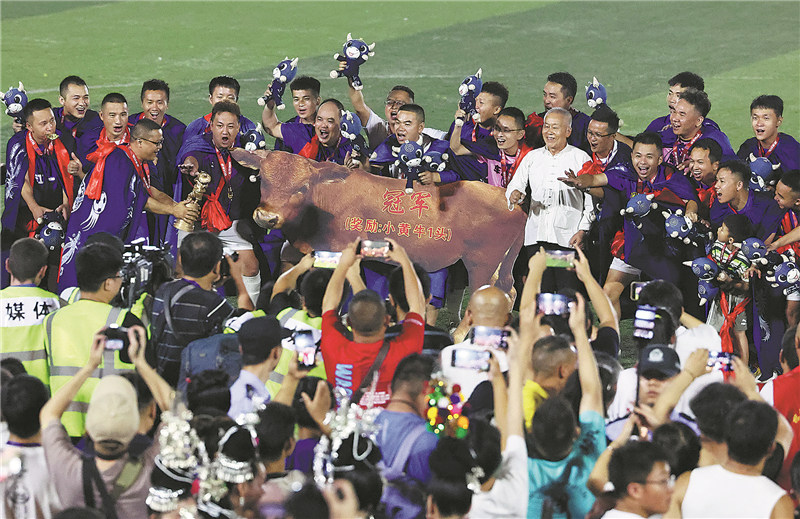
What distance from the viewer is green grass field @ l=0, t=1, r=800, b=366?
14.9 m

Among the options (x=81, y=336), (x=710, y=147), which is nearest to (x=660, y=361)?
(x=81, y=336)

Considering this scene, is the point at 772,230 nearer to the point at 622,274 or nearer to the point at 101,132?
the point at 622,274

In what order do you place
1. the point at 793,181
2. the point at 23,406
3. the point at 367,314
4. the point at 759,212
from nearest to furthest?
the point at 23,406, the point at 367,314, the point at 793,181, the point at 759,212

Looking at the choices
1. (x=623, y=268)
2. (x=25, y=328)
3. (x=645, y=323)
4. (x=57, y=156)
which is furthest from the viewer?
(x=57, y=156)

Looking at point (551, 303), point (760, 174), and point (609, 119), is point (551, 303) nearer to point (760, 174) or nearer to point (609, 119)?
point (760, 174)

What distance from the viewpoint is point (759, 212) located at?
7.73 meters

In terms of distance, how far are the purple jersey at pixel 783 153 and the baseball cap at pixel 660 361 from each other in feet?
13.4

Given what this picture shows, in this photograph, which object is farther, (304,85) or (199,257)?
(304,85)

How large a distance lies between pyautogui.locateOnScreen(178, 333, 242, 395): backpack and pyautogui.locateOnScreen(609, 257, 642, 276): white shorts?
12.1 feet

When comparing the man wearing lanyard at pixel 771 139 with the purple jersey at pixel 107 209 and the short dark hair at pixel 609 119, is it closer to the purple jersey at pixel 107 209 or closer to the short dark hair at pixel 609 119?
the short dark hair at pixel 609 119

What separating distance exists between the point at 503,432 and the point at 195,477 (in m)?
1.22

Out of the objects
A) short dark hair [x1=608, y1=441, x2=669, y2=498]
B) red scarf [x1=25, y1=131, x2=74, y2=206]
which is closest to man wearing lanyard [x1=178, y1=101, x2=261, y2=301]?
red scarf [x1=25, y1=131, x2=74, y2=206]

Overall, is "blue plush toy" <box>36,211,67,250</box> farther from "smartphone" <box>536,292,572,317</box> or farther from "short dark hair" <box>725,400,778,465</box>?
"short dark hair" <box>725,400,778,465</box>

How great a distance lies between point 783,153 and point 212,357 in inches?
207
